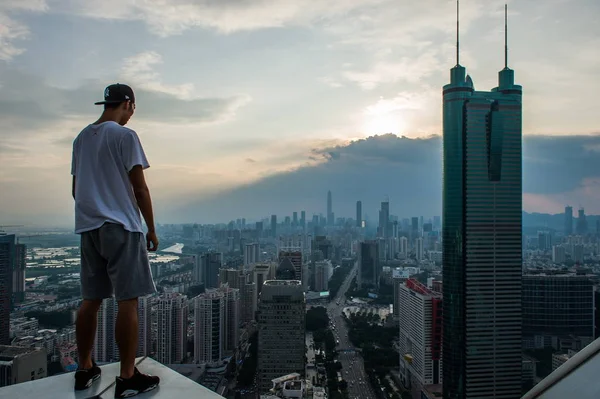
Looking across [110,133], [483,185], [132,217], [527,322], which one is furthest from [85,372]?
[527,322]

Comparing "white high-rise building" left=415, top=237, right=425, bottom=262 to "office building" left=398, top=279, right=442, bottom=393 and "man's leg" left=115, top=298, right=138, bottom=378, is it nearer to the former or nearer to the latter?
"office building" left=398, top=279, right=442, bottom=393

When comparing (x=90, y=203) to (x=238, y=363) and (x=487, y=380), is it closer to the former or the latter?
(x=487, y=380)

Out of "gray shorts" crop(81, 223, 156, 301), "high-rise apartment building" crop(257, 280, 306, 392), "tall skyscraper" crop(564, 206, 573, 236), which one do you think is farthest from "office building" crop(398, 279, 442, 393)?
"tall skyscraper" crop(564, 206, 573, 236)

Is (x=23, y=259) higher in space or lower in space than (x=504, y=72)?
lower

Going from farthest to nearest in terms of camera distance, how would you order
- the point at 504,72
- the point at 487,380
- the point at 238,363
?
the point at 238,363 < the point at 504,72 < the point at 487,380

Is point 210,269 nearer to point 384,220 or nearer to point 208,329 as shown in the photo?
point 208,329

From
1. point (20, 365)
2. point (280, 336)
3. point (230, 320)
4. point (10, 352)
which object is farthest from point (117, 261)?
point (230, 320)
